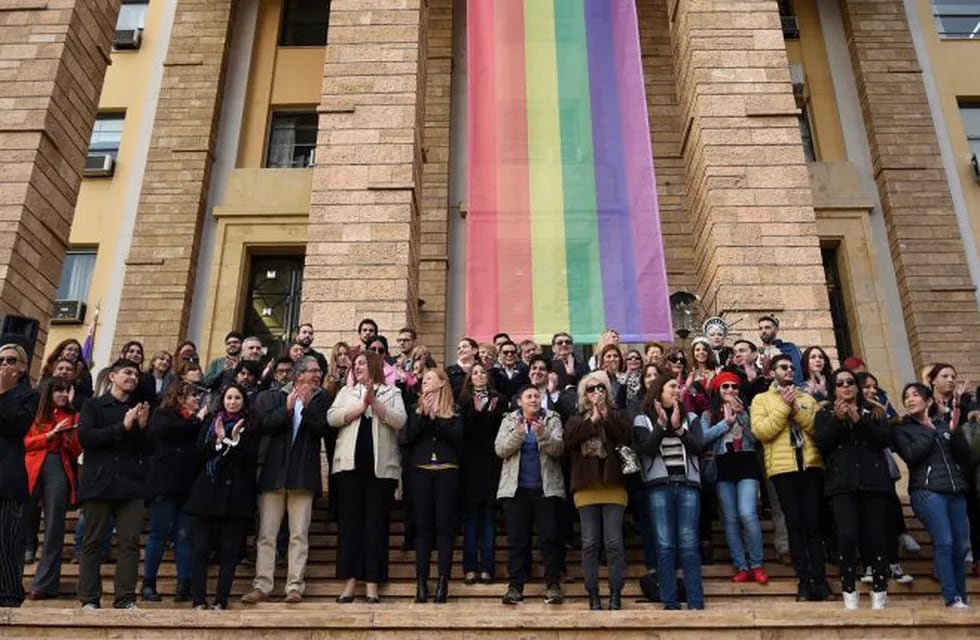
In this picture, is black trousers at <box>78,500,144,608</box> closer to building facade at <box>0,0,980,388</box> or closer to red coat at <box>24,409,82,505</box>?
red coat at <box>24,409,82,505</box>

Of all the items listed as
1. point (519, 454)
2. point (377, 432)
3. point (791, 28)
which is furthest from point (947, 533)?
point (791, 28)

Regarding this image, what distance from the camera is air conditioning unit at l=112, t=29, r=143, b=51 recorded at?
19016 mm

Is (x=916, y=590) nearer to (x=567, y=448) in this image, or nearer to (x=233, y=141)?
(x=567, y=448)

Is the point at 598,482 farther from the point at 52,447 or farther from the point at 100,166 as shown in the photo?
the point at 100,166

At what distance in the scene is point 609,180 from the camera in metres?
11.5

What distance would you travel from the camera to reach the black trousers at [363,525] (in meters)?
7.34

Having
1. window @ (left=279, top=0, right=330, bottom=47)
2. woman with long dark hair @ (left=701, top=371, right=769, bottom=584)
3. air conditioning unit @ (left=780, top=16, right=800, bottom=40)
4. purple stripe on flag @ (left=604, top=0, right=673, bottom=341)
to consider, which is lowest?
woman with long dark hair @ (left=701, top=371, right=769, bottom=584)

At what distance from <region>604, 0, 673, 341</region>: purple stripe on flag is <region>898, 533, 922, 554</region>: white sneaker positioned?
3.33 m

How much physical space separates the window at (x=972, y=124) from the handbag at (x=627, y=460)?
14.0 metres

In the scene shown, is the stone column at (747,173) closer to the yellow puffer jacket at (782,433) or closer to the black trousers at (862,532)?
the yellow puffer jacket at (782,433)

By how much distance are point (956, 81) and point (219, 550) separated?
1708cm

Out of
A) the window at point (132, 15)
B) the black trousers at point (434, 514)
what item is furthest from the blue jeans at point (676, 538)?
the window at point (132, 15)

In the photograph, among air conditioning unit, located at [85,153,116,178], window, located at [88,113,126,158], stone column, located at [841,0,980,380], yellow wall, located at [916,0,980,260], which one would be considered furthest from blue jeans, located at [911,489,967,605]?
window, located at [88,113,126,158]

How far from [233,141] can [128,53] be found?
3238 mm
